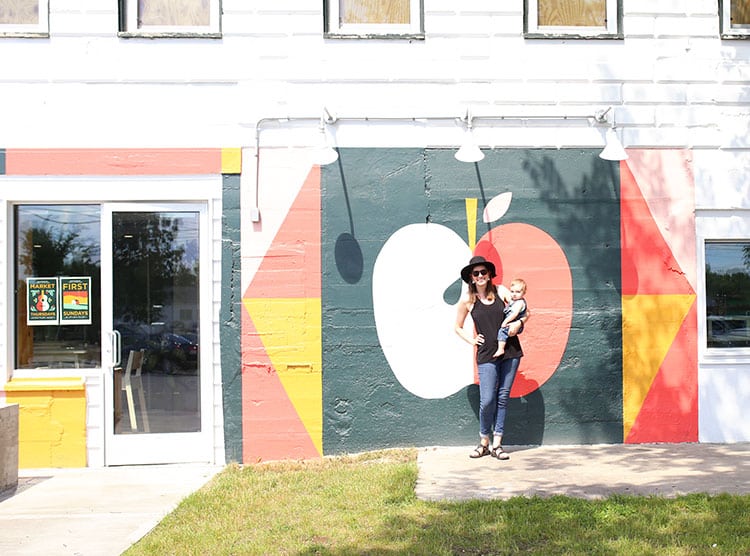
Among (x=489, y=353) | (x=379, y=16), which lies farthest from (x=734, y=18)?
(x=489, y=353)

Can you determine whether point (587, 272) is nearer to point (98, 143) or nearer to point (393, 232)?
point (393, 232)

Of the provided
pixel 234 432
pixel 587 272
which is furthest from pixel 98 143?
pixel 587 272

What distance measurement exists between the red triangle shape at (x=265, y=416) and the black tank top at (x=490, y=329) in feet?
6.57

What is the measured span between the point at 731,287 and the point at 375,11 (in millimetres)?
4766

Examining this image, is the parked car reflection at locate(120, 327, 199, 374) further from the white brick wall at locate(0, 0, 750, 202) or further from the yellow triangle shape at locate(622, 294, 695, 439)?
the yellow triangle shape at locate(622, 294, 695, 439)

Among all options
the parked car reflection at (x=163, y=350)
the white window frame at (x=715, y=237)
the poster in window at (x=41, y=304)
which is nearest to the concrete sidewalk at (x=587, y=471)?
the white window frame at (x=715, y=237)

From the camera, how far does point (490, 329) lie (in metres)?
7.84

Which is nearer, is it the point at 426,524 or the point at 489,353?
the point at 426,524

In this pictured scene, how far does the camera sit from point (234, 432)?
8312 millimetres

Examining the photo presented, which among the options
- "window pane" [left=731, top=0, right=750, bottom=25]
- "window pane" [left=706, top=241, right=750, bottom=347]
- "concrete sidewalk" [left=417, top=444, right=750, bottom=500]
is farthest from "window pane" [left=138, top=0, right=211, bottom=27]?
"window pane" [left=706, top=241, right=750, bottom=347]

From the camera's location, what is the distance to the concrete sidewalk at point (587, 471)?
6613 millimetres

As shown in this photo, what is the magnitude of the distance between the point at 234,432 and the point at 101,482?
1343 millimetres

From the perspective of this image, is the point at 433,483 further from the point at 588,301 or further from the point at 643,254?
the point at 643,254

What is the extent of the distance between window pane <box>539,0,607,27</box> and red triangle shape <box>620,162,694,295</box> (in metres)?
1.56
